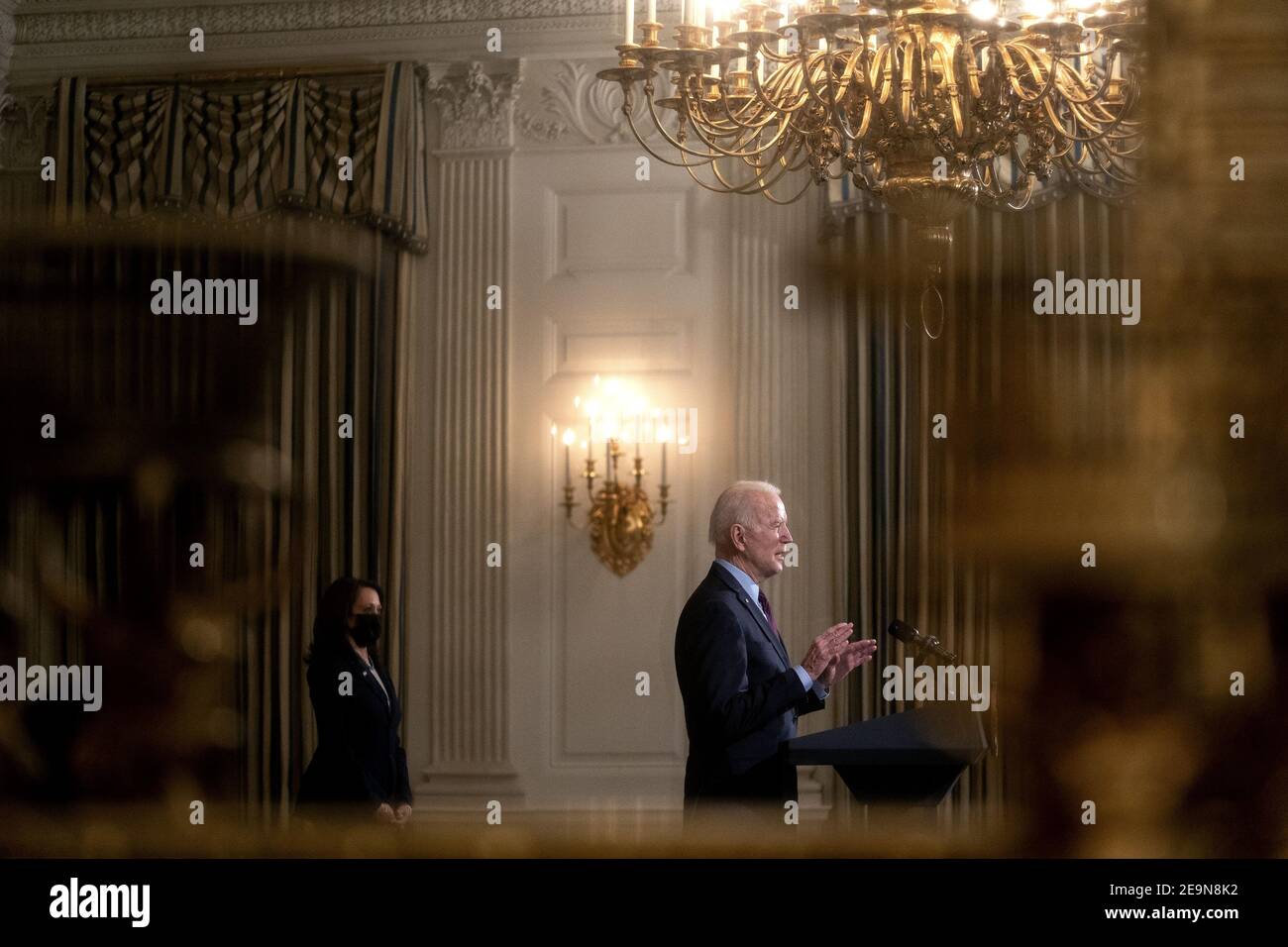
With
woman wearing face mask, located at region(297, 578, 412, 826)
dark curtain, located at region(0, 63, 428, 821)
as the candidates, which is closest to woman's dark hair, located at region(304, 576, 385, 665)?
woman wearing face mask, located at region(297, 578, 412, 826)

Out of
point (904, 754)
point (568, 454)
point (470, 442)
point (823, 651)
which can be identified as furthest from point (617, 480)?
point (904, 754)

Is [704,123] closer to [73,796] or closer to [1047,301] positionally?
[1047,301]

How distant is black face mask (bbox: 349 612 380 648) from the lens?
274 cm

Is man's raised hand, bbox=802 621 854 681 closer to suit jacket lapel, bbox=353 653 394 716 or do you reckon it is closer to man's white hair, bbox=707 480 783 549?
man's white hair, bbox=707 480 783 549

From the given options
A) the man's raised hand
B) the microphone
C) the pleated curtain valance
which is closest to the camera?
the microphone

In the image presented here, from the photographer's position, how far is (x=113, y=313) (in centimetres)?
193

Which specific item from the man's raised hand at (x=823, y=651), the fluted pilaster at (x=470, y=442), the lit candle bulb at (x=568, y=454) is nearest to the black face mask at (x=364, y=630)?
the fluted pilaster at (x=470, y=442)

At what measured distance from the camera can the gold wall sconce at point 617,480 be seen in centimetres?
356

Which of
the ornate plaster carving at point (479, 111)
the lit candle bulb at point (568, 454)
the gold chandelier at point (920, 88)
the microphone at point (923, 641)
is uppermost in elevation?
the ornate plaster carving at point (479, 111)

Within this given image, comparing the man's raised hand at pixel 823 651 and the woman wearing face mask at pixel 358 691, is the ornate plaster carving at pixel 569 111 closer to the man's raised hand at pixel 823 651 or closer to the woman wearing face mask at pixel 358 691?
the woman wearing face mask at pixel 358 691

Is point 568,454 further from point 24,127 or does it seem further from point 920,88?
point 920,88

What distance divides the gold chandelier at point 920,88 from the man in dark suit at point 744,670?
0.47 m

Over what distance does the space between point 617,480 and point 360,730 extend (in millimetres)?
1174

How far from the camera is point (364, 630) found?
2781 millimetres
